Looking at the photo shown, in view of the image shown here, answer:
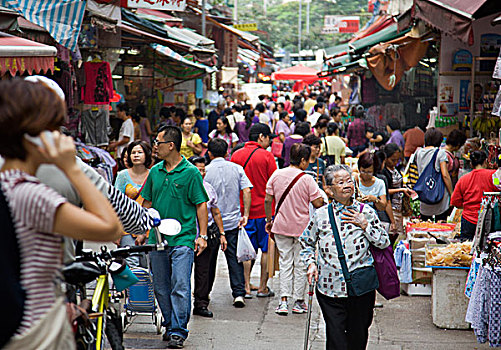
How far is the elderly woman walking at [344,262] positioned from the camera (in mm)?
5531

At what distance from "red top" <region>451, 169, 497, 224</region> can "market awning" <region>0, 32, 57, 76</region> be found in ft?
15.8

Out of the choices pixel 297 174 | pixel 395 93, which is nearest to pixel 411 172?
pixel 297 174

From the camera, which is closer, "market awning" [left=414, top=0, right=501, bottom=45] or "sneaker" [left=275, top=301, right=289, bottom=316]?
"sneaker" [left=275, top=301, right=289, bottom=316]

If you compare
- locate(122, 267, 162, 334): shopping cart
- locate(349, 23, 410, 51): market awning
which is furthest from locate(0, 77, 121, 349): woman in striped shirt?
locate(349, 23, 410, 51): market awning

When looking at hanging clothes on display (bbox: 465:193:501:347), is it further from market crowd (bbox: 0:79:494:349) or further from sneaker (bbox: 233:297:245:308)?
sneaker (bbox: 233:297:245:308)

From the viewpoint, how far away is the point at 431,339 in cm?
737

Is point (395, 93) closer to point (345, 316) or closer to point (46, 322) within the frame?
point (345, 316)

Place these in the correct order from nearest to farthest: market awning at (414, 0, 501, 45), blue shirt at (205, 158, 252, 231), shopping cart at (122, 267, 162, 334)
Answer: shopping cart at (122, 267, 162, 334) < blue shirt at (205, 158, 252, 231) < market awning at (414, 0, 501, 45)

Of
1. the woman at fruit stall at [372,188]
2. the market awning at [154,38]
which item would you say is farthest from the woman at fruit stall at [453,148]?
the market awning at [154,38]

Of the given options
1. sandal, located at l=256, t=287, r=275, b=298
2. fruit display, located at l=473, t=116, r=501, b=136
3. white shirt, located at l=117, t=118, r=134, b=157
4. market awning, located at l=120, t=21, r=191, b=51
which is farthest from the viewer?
white shirt, located at l=117, t=118, r=134, b=157

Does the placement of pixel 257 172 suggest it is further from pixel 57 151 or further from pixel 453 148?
pixel 57 151

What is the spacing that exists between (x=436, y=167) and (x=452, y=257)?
273 cm

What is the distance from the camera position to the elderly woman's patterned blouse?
5547 millimetres

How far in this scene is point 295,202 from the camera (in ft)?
27.0
